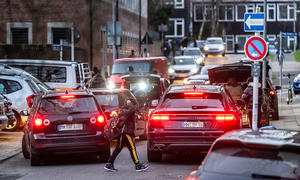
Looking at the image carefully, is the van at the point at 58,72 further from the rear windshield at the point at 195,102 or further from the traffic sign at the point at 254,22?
the rear windshield at the point at 195,102

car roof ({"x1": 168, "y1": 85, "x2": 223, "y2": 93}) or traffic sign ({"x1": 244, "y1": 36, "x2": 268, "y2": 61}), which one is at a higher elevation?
traffic sign ({"x1": 244, "y1": 36, "x2": 268, "y2": 61})

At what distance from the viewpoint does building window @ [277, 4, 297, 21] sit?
107 metres

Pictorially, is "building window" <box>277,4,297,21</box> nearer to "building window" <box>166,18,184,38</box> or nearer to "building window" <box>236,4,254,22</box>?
"building window" <box>236,4,254,22</box>

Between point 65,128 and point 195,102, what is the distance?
2.45 m

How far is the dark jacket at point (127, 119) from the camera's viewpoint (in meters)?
13.6

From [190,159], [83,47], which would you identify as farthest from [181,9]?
[190,159]

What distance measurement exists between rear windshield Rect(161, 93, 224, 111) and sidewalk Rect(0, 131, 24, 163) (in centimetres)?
387

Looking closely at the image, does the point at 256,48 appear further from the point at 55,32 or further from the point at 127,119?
the point at 55,32

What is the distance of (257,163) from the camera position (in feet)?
21.7

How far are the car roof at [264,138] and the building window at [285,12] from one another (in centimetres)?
10139

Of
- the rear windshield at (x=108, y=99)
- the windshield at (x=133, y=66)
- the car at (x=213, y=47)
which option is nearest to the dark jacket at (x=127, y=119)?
the rear windshield at (x=108, y=99)

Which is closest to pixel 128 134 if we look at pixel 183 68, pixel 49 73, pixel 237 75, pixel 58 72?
pixel 237 75

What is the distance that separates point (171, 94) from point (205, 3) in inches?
3591

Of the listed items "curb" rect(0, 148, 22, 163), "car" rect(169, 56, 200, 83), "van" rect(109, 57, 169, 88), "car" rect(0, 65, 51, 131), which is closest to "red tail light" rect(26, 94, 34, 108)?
"car" rect(0, 65, 51, 131)
